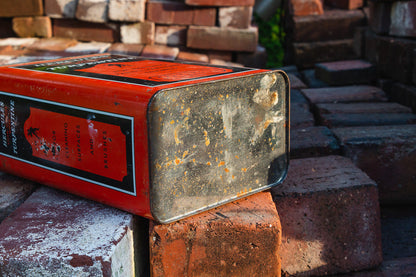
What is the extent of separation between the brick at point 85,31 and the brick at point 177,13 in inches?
16.3

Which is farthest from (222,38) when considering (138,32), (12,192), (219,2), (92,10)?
(12,192)

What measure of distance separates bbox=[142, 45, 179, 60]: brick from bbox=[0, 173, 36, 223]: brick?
109 inches

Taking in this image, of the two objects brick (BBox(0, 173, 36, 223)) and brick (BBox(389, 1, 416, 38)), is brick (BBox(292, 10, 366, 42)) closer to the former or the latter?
brick (BBox(389, 1, 416, 38))

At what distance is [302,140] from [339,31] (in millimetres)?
3199

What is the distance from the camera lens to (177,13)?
471 centimetres

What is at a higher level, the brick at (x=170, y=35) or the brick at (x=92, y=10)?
the brick at (x=92, y=10)

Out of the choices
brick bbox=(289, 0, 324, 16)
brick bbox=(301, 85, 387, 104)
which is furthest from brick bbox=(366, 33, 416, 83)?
brick bbox=(289, 0, 324, 16)

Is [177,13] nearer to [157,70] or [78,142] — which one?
[157,70]

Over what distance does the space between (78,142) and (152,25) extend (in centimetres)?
337

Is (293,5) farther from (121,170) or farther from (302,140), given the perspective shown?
(121,170)

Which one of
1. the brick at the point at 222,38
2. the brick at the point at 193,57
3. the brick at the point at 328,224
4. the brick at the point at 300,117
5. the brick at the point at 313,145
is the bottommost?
the brick at the point at 328,224

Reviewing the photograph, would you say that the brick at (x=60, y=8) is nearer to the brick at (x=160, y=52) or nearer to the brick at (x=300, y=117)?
the brick at (x=160, y=52)

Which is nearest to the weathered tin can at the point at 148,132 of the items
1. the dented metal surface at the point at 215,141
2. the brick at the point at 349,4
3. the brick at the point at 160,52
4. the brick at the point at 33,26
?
the dented metal surface at the point at 215,141

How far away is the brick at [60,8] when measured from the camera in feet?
15.4
